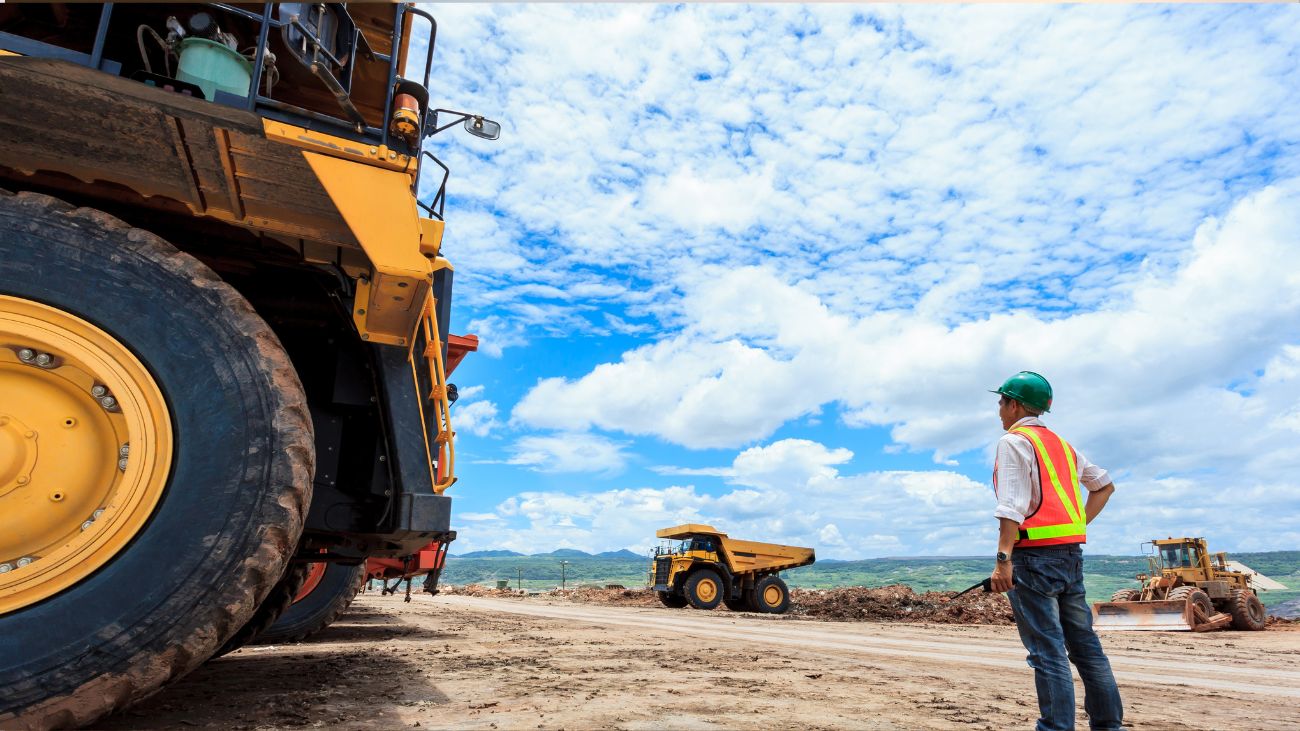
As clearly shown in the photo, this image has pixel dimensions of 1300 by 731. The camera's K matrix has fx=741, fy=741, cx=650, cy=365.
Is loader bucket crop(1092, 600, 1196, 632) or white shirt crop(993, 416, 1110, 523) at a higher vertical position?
white shirt crop(993, 416, 1110, 523)

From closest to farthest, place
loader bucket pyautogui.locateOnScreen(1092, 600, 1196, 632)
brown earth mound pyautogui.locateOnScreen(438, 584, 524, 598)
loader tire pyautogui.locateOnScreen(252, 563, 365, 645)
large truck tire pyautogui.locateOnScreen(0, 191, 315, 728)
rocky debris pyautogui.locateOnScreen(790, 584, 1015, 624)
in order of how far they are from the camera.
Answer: large truck tire pyautogui.locateOnScreen(0, 191, 315, 728) < loader tire pyautogui.locateOnScreen(252, 563, 365, 645) < loader bucket pyautogui.locateOnScreen(1092, 600, 1196, 632) < rocky debris pyautogui.locateOnScreen(790, 584, 1015, 624) < brown earth mound pyautogui.locateOnScreen(438, 584, 524, 598)

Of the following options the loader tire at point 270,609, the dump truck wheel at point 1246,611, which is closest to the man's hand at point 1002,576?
the loader tire at point 270,609

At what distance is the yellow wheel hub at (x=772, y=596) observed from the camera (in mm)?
22422

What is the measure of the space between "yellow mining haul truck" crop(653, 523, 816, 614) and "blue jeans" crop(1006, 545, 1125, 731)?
777 inches

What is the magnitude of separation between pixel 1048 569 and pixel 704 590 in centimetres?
1998

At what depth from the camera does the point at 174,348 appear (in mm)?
2771

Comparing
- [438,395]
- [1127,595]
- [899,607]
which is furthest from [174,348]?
[1127,595]

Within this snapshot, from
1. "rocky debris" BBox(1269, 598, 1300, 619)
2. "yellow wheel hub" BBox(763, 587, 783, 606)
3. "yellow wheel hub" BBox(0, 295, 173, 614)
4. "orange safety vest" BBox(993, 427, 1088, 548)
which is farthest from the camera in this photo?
"rocky debris" BBox(1269, 598, 1300, 619)

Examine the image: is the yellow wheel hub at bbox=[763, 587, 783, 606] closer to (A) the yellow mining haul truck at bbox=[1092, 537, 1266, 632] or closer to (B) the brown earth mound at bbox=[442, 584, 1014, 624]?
(B) the brown earth mound at bbox=[442, 584, 1014, 624]

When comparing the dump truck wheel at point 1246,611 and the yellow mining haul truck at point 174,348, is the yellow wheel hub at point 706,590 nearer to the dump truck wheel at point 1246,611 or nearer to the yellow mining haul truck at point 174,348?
the dump truck wheel at point 1246,611

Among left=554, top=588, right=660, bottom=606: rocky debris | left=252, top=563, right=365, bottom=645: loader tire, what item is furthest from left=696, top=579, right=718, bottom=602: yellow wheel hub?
left=252, top=563, right=365, bottom=645: loader tire

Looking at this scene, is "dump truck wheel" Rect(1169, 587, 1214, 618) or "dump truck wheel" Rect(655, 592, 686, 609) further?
"dump truck wheel" Rect(655, 592, 686, 609)

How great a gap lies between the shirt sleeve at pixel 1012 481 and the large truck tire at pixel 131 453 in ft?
9.25

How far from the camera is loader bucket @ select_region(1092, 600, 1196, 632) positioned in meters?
17.0
